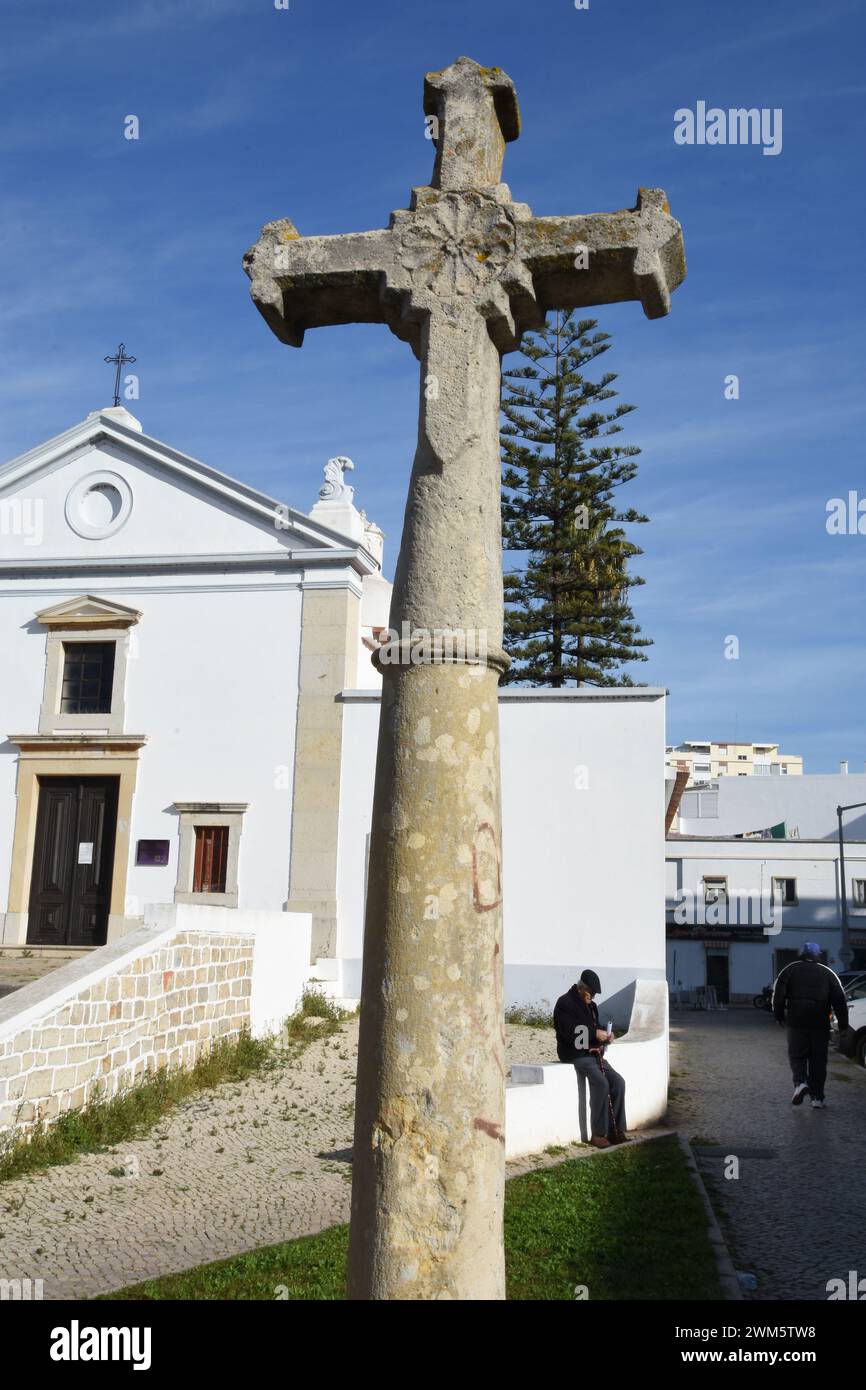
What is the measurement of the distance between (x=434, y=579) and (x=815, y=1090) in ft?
28.0

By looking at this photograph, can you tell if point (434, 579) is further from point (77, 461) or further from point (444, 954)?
point (77, 461)

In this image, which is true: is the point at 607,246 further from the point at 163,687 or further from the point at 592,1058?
the point at 163,687

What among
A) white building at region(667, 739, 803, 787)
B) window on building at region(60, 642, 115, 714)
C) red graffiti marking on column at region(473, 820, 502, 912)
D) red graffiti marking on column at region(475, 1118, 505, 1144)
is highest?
white building at region(667, 739, 803, 787)

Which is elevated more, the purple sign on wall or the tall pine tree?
the tall pine tree

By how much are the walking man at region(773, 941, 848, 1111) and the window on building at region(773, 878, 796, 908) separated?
3219 centimetres

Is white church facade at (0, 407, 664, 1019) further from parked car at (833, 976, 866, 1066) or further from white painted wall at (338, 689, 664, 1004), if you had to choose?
parked car at (833, 976, 866, 1066)

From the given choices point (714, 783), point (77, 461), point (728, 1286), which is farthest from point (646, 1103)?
point (714, 783)

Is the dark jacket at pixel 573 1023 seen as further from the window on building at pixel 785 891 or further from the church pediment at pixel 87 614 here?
the window on building at pixel 785 891

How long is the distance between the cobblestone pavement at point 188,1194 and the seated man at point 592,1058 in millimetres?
1015

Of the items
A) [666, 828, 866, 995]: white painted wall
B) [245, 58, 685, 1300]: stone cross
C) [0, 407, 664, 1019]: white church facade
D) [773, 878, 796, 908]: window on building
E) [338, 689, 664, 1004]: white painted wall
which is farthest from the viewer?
[773, 878, 796, 908]: window on building

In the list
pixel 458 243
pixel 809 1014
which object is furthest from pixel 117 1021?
pixel 458 243

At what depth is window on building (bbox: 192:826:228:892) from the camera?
15977 mm

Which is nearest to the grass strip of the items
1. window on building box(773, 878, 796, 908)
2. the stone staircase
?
the stone staircase
